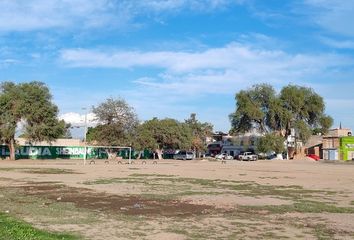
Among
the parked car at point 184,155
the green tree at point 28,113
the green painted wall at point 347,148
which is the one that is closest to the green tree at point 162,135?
the parked car at point 184,155

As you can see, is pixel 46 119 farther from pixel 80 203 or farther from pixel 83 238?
pixel 83 238

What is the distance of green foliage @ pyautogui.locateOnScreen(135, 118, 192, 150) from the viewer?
328 ft

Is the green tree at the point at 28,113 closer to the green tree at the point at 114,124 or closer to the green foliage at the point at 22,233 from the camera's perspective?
the green tree at the point at 114,124

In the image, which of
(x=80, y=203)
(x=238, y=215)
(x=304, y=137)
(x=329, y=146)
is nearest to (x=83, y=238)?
(x=238, y=215)

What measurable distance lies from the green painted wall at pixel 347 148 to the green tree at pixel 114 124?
46.3 metres

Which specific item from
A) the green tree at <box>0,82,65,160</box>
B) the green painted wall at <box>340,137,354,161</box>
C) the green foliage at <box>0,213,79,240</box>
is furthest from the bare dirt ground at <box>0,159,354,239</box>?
the green painted wall at <box>340,137,354,161</box>

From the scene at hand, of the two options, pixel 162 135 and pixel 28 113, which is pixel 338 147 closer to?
pixel 162 135

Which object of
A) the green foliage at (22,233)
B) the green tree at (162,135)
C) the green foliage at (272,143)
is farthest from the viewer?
the green foliage at (272,143)

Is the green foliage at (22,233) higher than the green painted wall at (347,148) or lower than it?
lower

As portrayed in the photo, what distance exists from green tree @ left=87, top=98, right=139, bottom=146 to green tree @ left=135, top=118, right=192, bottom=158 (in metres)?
2.64

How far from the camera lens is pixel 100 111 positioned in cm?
9750

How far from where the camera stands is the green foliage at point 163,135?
10000 cm

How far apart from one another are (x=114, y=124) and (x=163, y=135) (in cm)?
1129

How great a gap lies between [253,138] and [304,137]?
3189 centimetres
